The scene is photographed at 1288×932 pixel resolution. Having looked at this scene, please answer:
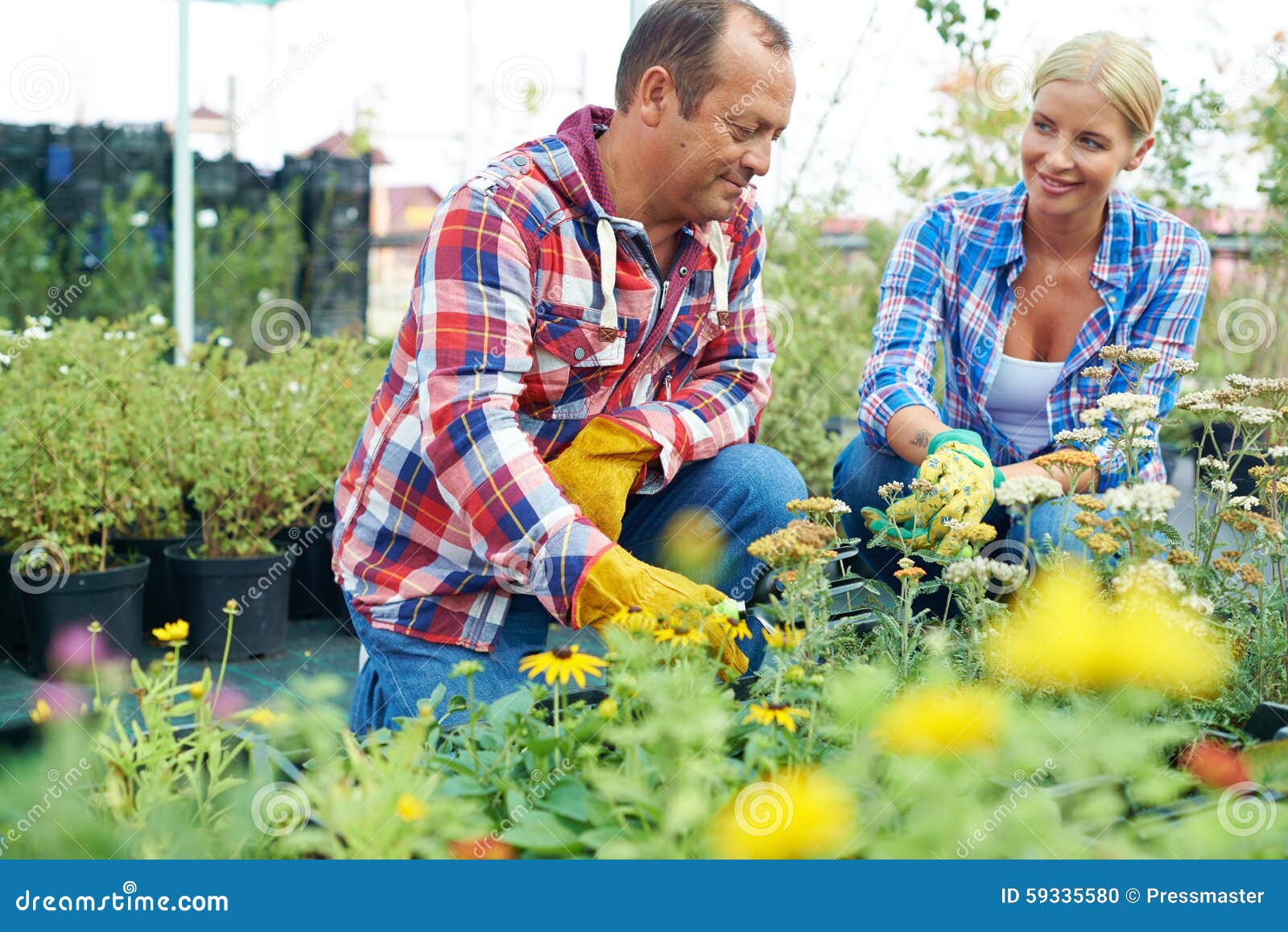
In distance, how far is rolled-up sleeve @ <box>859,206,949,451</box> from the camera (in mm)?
2178

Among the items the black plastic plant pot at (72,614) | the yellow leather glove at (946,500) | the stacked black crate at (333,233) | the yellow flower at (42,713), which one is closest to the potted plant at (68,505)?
the black plastic plant pot at (72,614)

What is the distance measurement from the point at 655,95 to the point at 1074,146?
841 millimetres

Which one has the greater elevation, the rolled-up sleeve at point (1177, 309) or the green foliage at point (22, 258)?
the rolled-up sleeve at point (1177, 309)

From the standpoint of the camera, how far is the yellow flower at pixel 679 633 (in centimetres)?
107

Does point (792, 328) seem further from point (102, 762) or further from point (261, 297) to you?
point (261, 297)

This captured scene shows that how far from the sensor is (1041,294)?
2297 millimetres

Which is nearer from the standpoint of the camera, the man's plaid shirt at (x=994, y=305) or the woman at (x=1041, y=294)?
the woman at (x=1041, y=294)

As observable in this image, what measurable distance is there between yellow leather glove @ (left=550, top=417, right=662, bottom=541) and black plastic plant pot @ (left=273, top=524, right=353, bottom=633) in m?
1.78

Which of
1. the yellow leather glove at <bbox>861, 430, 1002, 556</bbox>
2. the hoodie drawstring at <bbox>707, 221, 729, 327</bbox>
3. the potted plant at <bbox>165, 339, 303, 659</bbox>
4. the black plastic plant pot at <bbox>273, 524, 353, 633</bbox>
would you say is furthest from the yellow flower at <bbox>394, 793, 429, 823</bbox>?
the black plastic plant pot at <bbox>273, 524, 353, 633</bbox>

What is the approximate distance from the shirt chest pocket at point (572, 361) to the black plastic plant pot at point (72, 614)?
151 centimetres

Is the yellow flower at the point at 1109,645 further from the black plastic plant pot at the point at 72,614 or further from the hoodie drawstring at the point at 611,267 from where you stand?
the black plastic plant pot at the point at 72,614

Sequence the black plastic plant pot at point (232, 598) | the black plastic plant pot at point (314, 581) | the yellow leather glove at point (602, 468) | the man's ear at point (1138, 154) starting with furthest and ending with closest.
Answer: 1. the black plastic plant pot at point (314, 581)
2. the black plastic plant pot at point (232, 598)
3. the man's ear at point (1138, 154)
4. the yellow leather glove at point (602, 468)

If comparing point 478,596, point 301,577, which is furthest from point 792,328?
point 478,596
